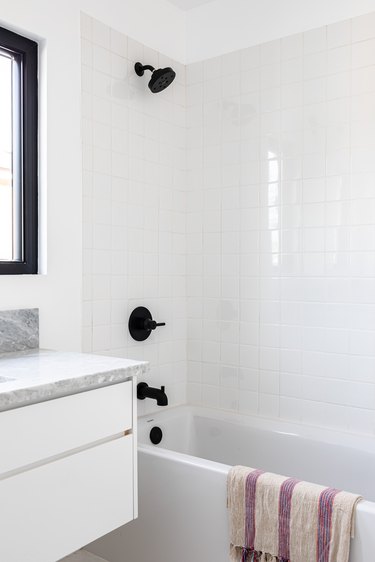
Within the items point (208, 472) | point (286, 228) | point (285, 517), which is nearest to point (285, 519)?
point (285, 517)

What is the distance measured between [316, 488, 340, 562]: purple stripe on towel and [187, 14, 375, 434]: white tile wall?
0.80 meters

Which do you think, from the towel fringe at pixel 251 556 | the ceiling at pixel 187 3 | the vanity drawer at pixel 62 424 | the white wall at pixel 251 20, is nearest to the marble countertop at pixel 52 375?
the vanity drawer at pixel 62 424

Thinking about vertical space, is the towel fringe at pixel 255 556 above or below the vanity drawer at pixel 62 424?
below

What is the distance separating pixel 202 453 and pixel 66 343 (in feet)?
3.06

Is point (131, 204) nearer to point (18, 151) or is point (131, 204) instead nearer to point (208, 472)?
point (18, 151)

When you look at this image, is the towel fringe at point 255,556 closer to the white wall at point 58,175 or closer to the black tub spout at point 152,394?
the black tub spout at point 152,394

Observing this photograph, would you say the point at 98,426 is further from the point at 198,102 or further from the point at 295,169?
the point at 198,102

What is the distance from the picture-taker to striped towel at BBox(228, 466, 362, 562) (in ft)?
5.23

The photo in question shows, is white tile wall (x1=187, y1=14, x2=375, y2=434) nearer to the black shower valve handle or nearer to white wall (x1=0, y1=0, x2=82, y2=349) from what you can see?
the black shower valve handle

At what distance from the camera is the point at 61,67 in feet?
7.21

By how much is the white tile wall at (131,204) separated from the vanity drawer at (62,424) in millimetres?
789

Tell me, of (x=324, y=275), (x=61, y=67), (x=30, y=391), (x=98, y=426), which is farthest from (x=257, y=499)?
(x=61, y=67)

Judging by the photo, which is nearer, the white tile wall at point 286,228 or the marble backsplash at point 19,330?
the marble backsplash at point 19,330

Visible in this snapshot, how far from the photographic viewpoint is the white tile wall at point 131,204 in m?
2.36
